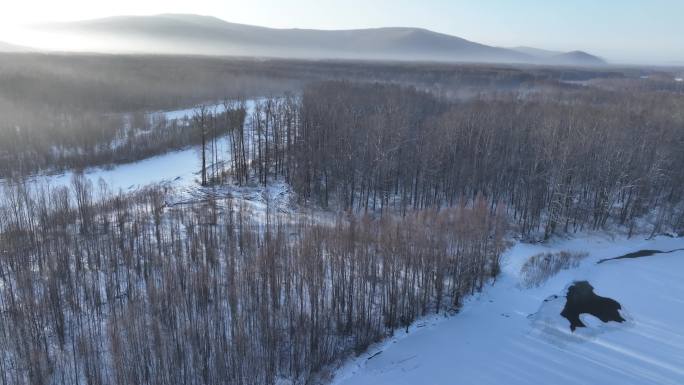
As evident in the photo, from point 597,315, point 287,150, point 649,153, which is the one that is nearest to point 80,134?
point 287,150

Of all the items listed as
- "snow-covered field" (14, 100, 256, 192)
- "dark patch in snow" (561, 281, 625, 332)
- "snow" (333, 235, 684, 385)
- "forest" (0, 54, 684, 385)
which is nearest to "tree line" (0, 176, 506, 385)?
"forest" (0, 54, 684, 385)

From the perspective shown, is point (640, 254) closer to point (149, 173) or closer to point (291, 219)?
point (291, 219)

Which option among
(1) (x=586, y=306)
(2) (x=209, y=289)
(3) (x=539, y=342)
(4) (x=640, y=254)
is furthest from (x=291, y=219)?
(4) (x=640, y=254)

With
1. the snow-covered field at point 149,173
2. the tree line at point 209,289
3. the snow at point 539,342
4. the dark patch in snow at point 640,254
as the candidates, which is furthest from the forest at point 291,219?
the dark patch in snow at point 640,254

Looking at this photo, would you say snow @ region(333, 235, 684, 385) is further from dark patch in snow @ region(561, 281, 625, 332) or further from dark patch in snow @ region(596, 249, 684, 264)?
dark patch in snow @ region(596, 249, 684, 264)

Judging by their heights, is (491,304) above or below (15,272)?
below

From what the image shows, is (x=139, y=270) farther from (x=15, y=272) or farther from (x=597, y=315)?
(x=597, y=315)
